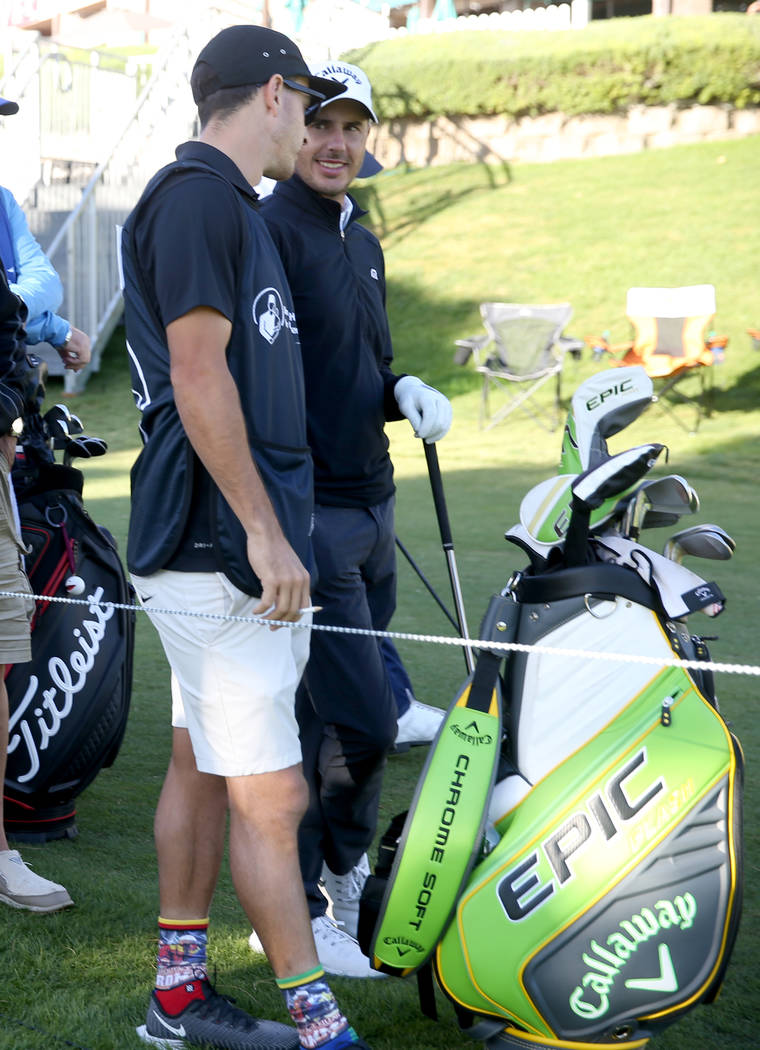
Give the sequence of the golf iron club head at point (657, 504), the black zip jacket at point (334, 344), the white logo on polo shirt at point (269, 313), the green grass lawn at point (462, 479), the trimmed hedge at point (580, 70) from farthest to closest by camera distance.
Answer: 1. the trimmed hedge at point (580, 70)
2. the black zip jacket at point (334, 344)
3. the green grass lawn at point (462, 479)
4. the golf iron club head at point (657, 504)
5. the white logo on polo shirt at point (269, 313)

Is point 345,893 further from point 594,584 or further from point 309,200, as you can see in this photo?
point 309,200

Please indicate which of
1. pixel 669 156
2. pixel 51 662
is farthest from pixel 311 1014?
pixel 669 156

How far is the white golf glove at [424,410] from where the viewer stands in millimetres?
2699

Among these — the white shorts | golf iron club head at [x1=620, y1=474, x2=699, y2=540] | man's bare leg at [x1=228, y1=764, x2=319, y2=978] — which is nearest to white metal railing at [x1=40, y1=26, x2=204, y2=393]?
golf iron club head at [x1=620, y1=474, x2=699, y2=540]

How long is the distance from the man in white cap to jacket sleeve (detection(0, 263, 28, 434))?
592mm

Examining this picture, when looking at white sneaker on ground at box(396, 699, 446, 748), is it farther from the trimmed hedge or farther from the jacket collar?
the trimmed hedge

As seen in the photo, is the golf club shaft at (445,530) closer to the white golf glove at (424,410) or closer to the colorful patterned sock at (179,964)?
the white golf glove at (424,410)

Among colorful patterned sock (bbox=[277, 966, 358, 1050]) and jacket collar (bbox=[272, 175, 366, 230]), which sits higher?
jacket collar (bbox=[272, 175, 366, 230])

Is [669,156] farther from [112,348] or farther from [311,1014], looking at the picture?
[311,1014]

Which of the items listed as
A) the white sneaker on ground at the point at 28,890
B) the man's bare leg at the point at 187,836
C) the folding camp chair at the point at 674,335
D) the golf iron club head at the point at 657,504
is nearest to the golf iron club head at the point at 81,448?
the white sneaker on ground at the point at 28,890

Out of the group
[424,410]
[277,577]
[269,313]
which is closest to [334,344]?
[424,410]

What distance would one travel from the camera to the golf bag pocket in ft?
6.31

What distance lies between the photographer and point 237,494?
78.7 inches

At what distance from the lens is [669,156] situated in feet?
63.7
